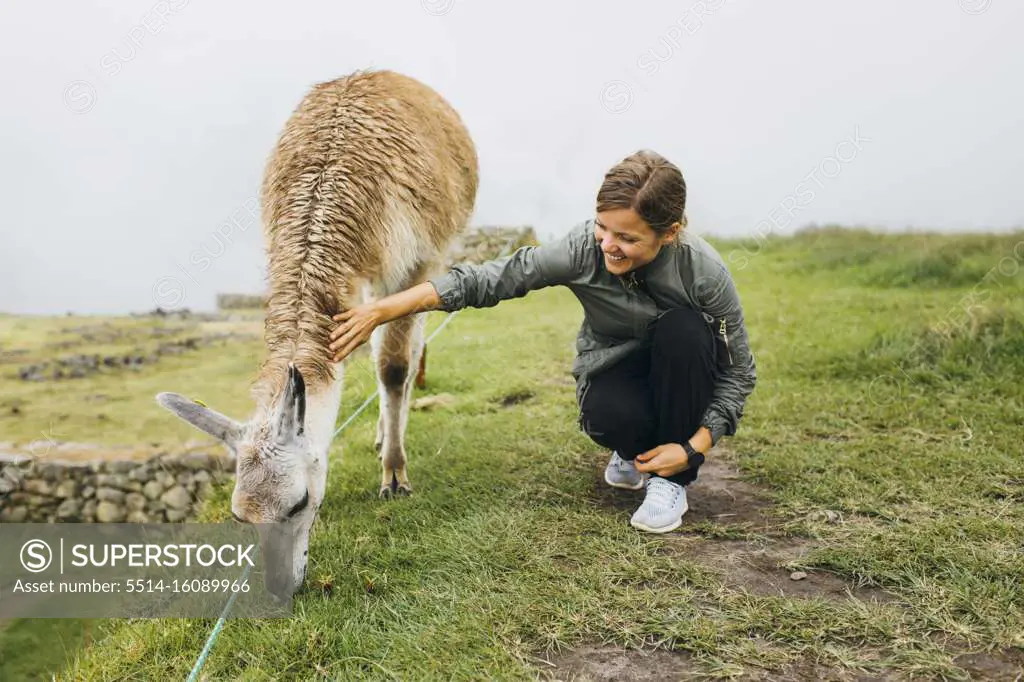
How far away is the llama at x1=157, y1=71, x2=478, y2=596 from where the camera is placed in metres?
2.85

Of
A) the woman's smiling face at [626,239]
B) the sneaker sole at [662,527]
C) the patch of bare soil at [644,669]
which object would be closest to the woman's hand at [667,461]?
the sneaker sole at [662,527]

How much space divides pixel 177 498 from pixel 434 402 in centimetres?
237

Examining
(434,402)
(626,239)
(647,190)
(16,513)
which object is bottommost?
(16,513)

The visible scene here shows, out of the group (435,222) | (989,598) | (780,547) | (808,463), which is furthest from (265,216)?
(989,598)

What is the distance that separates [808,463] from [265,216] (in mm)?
3173

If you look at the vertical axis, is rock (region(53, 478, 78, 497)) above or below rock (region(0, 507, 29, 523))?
above

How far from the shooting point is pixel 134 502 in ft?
21.2

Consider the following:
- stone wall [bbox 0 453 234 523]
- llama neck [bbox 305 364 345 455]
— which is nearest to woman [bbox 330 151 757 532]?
llama neck [bbox 305 364 345 455]

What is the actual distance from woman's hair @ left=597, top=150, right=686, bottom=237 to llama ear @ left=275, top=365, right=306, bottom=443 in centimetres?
134

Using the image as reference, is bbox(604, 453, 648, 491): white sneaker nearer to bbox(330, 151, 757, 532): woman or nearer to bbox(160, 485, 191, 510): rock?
bbox(330, 151, 757, 532): woman

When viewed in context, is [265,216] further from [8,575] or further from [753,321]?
[753,321]

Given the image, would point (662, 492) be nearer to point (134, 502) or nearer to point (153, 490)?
point (153, 490)

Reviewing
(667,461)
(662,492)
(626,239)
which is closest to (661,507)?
(662,492)

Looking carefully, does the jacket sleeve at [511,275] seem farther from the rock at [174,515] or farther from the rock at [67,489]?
the rock at [67,489]
